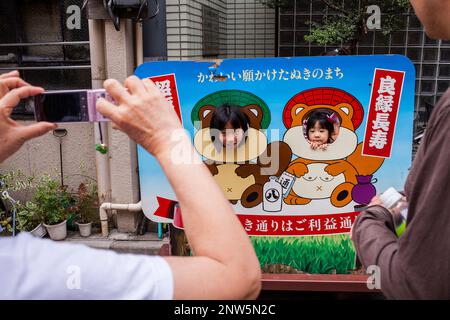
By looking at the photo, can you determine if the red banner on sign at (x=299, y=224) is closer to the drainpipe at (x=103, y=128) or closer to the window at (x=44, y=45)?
the drainpipe at (x=103, y=128)

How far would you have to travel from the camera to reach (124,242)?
17.2ft

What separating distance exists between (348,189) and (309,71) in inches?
34.7

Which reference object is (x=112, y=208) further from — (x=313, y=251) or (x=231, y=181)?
(x=313, y=251)

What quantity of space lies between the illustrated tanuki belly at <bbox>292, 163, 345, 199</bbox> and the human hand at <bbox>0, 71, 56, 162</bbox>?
2.14 metres

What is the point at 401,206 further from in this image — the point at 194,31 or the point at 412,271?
the point at 194,31

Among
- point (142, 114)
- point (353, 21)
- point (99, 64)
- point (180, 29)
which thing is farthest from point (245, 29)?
point (142, 114)

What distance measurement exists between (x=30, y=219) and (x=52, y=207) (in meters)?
0.30

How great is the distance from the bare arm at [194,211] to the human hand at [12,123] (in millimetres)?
280

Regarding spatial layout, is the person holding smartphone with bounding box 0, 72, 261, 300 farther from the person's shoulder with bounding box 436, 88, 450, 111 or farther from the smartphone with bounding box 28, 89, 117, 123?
the person's shoulder with bounding box 436, 88, 450, 111

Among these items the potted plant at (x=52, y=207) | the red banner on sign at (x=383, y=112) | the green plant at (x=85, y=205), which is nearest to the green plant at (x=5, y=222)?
the potted plant at (x=52, y=207)

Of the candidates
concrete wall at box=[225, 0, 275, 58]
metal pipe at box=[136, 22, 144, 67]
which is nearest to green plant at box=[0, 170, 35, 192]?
metal pipe at box=[136, 22, 144, 67]

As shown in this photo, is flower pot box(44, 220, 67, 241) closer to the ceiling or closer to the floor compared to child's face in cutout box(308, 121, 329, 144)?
closer to the floor

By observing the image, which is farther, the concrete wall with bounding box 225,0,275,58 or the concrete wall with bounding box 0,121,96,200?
the concrete wall with bounding box 225,0,275,58

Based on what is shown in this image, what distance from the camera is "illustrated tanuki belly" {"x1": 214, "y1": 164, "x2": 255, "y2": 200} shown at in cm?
315
